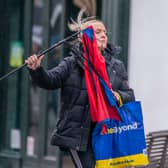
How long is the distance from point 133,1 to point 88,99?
2086 mm

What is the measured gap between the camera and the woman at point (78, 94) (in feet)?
16.6

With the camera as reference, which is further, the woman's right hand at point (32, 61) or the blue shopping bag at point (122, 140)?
the blue shopping bag at point (122, 140)

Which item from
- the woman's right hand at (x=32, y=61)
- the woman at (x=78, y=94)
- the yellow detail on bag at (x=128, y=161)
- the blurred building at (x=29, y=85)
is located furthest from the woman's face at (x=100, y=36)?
the blurred building at (x=29, y=85)

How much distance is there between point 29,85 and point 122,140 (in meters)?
3.18

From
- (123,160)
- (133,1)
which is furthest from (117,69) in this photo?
(133,1)

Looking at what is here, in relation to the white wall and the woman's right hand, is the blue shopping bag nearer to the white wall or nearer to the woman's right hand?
the woman's right hand

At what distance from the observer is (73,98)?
508 centimetres

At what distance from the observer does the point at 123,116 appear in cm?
505

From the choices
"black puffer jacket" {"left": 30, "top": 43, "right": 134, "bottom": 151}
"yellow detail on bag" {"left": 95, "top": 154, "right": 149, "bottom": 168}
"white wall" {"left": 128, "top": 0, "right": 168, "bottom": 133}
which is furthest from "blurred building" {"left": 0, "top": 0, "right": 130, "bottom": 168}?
"yellow detail on bag" {"left": 95, "top": 154, "right": 149, "bottom": 168}

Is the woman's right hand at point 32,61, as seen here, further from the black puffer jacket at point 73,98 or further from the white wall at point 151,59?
the white wall at point 151,59

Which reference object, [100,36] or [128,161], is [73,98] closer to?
[100,36]

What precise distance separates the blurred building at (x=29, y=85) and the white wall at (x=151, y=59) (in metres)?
0.48

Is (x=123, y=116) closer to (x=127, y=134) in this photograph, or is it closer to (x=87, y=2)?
(x=127, y=134)

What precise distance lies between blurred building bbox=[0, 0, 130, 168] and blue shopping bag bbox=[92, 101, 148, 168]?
2.23 metres
